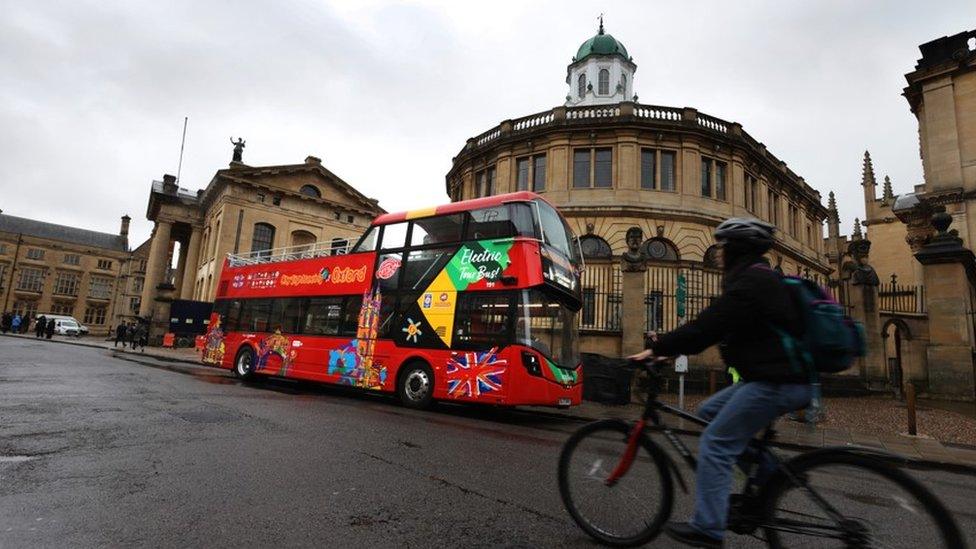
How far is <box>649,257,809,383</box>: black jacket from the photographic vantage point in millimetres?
2729

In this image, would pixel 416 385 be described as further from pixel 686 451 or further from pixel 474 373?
pixel 686 451

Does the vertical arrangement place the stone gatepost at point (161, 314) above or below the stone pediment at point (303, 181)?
below

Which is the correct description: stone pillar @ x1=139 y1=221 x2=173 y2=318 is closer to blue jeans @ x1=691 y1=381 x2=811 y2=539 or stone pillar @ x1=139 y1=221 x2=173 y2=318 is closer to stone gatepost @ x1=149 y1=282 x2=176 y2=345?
stone gatepost @ x1=149 y1=282 x2=176 y2=345

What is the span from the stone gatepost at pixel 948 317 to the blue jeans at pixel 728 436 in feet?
50.9

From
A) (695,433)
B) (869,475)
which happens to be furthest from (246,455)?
(695,433)

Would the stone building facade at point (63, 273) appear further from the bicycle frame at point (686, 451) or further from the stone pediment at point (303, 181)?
the bicycle frame at point (686, 451)

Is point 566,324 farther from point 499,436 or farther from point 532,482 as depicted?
point 532,482

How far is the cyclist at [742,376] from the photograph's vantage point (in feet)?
8.99

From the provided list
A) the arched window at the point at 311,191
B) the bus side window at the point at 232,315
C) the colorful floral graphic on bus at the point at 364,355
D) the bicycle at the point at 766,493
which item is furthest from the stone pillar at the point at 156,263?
the bicycle at the point at 766,493

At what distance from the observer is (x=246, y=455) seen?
5.32 m

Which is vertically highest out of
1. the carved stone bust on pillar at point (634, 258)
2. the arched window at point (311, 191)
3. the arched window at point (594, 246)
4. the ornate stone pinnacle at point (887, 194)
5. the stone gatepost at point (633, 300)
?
the ornate stone pinnacle at point (887, 194)

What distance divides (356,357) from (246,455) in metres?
6.79

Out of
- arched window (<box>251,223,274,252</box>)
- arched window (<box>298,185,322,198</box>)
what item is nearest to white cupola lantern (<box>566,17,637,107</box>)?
arched window (<box>298,185,322,198</box>)

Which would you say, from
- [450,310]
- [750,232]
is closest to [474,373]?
[450,310]
